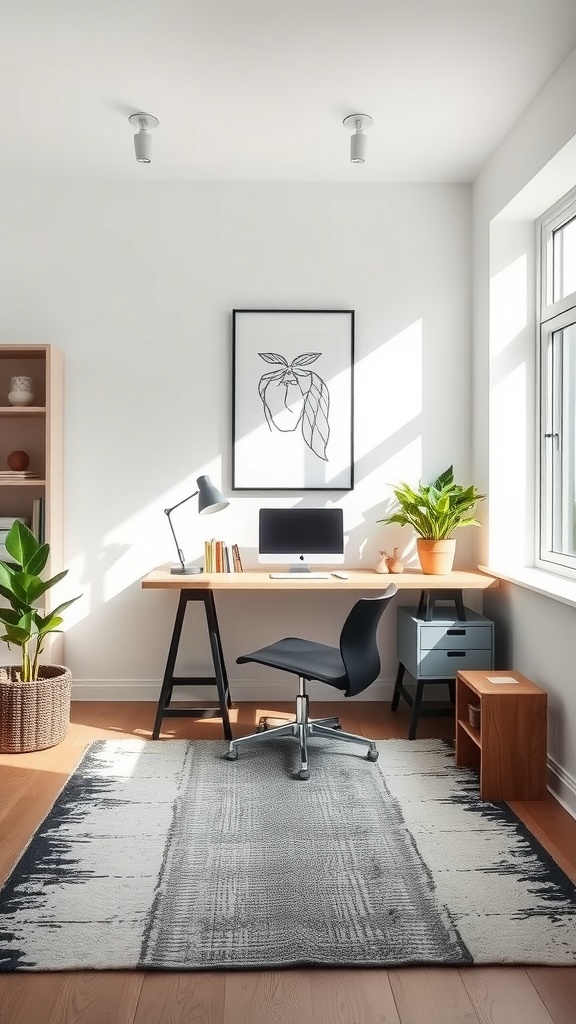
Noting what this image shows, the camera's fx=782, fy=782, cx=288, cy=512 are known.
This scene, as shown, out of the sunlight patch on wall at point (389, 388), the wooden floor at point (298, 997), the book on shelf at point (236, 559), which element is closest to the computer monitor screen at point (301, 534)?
the book on shelf at point (236, 559)

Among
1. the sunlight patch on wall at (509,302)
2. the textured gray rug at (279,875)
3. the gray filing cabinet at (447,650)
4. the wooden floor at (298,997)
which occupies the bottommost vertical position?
the wooden floor at (298,997)

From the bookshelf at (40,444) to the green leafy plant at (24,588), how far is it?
36 centimetres

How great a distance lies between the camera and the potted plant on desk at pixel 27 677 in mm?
3561

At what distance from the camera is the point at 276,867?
242 cm

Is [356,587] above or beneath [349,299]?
beneath

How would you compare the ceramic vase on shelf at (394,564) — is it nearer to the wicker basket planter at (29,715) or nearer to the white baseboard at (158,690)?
the white baseboard at (158,690)

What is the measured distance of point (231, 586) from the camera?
3643 millimetres

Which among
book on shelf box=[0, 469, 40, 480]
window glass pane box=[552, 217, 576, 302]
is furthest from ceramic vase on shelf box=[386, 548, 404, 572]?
book on shelf box=[0, 469, 40, 480]

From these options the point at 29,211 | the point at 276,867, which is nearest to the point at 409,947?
the point at 276,867

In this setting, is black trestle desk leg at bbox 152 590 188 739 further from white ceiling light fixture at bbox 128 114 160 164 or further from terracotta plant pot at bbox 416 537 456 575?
white ceiling light fixture at bbox 128 114 160 164

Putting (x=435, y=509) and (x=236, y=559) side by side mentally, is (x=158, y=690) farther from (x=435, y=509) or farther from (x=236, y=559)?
(x=435, y=509)

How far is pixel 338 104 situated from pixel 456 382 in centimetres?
159

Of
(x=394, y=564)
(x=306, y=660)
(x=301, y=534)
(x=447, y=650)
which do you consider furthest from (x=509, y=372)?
(x=306, y=660)

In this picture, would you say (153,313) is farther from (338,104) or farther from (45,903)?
(45,903)
